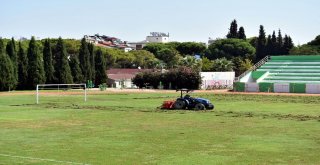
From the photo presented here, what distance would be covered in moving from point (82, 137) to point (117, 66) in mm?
122798

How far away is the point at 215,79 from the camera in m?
90.6

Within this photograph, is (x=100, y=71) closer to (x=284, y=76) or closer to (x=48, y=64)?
(x=48, y=64)

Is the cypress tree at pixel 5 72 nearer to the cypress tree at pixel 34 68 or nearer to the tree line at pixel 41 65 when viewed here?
the tree line at pixel 41 65

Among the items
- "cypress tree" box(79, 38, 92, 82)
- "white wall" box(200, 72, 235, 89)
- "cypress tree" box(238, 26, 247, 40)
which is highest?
"cypress tree" box(238, 26, 247, 40)

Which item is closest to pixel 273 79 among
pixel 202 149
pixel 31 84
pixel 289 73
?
pixel 289 73

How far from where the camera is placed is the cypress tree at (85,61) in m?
92.8

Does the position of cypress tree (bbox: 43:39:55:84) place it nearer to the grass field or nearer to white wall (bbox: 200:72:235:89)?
white wall (bbox: 200:72:235:89)

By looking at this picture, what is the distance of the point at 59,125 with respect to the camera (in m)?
25.8

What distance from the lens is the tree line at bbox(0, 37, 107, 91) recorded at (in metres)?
79.8

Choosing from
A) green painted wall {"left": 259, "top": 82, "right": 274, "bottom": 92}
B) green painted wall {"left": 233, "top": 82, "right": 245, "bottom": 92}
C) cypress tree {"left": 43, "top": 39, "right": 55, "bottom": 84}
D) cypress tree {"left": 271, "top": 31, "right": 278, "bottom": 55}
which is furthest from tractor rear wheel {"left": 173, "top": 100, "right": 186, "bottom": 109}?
cypress tree {"left": 271, "top": 31, "right": 278, "bottom": 55}

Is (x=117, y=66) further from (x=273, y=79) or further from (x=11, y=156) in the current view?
(x=11, y=156)

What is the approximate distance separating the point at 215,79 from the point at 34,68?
30431 millimetres

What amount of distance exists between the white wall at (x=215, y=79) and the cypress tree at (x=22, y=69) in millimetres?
28677

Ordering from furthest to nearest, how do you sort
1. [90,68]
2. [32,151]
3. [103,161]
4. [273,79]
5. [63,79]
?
1. [90,68]
2. [63,79]
3. [273,79]
4. [32,151]
5. [103,161]
